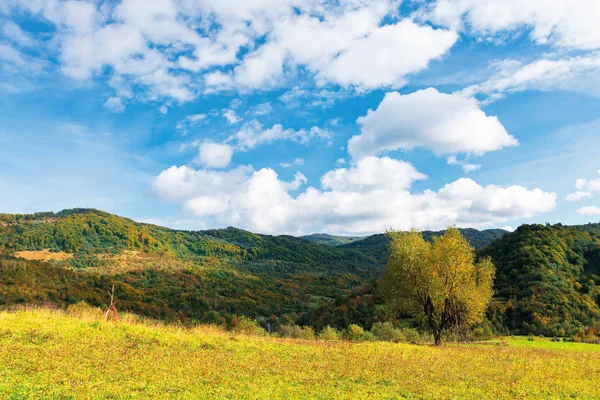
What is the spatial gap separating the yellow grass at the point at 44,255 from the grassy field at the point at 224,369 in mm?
172158

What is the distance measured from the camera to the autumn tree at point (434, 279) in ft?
110

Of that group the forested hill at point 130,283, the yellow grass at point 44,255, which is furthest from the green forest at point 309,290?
the yellow grass at point 44,255

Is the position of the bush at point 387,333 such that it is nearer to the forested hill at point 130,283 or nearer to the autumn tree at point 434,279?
the autumn tree at point 434,279

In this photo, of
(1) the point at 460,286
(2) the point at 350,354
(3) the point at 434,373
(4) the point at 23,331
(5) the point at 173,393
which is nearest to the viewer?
(5) the point at 173,393

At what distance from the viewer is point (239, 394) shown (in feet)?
38.1

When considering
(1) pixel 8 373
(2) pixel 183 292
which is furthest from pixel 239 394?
(2) pixel 183 292

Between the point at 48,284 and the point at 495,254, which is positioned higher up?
the point at 495,254

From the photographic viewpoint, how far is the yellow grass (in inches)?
6168

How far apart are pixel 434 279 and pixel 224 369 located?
24.6 m

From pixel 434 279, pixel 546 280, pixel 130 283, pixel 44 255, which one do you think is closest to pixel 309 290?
pixel 130 283

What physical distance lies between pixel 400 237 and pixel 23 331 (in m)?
30.5

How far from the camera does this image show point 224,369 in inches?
580

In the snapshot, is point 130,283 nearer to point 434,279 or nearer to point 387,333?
point 387,333

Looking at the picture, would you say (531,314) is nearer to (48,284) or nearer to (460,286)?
(460,286)
